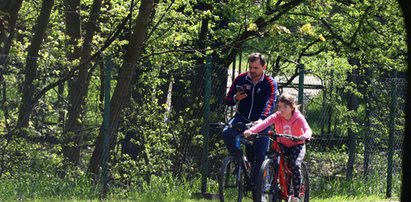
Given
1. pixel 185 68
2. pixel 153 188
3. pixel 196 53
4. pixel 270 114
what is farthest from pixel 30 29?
pixel 270 114

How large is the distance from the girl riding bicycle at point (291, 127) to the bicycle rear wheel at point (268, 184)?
0.19 metres

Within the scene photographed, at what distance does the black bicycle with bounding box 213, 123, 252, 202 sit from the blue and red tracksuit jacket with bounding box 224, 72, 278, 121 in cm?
26

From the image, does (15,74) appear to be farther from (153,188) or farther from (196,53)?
(196,53)

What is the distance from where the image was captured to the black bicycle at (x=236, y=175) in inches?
376

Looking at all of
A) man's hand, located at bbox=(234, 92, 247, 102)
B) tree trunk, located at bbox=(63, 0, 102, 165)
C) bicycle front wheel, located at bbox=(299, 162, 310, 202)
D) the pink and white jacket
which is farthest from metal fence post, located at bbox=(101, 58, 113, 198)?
bicycle front wheel, located at bbox=(299, 162, 310, 202)

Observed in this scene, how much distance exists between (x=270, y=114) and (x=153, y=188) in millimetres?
2586

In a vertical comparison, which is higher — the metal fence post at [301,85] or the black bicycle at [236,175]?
the metal fence post at [301,85]

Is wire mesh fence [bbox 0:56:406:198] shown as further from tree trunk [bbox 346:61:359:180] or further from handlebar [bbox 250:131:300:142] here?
handlebar [bbox 250:131:300:142]

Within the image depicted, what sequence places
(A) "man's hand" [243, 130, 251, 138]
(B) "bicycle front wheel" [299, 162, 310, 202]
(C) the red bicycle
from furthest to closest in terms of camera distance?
1. (B) "bicycle front wheel" [299, 162, 310, 202]
2. (C) the red bicycle
3. (A) "man's hand" [243, 130, 251, 138]

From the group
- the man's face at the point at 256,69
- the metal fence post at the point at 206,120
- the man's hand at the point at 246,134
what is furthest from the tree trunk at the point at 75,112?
the man's hand at the point at 246,134

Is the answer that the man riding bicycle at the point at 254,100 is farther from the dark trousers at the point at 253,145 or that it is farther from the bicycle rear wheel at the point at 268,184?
the bicycle rear wheel at the point at 268,184

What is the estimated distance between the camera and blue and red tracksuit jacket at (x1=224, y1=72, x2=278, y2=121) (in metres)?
9.70

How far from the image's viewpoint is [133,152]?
12.1 m

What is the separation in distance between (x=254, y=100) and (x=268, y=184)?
1.00 metres
